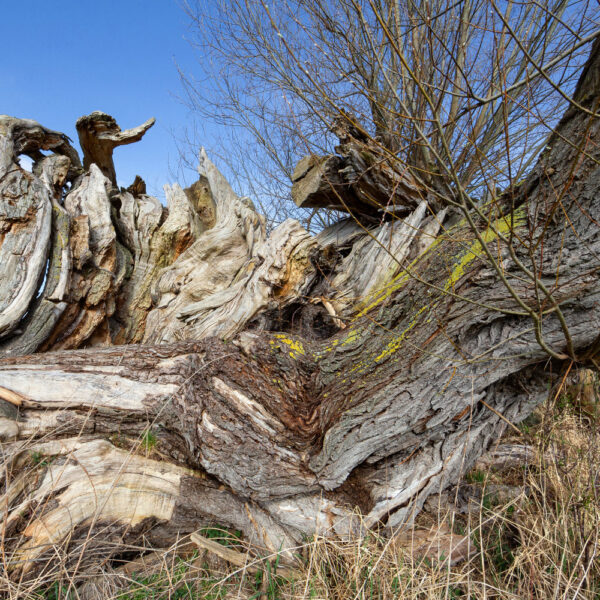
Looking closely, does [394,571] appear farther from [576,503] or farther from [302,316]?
[302,316]

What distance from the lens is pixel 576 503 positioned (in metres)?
2.09

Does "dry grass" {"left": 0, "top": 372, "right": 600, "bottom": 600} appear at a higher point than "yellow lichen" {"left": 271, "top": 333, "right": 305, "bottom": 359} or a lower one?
lower

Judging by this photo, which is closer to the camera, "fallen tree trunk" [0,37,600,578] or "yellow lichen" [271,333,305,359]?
Answer: "fallen tree trunk" [0,37,600,578]

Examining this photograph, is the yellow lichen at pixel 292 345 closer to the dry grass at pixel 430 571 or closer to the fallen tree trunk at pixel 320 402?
the fallen tree trunk at pixel 320 402

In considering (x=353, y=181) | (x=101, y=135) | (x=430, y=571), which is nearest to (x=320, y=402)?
(x=430, y=571)

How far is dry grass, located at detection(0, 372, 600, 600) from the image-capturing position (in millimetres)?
1840

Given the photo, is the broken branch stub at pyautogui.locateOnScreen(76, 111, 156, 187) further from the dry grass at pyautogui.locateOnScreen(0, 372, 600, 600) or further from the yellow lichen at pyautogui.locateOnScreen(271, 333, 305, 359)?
the dry grass at pyautogui.locateOnScreen(0, 372, 600, 600)

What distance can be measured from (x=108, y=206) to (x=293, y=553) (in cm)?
473

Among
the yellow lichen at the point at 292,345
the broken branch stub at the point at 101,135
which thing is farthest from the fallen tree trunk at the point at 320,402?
the broken branch stub at the point at 101,135

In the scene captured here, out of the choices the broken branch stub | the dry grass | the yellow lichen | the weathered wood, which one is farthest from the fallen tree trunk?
the broken branch stub

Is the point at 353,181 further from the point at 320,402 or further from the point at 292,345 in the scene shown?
the point at 320,402

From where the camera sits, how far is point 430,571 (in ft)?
6.37

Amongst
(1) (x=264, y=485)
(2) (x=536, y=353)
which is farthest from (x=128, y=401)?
(2) (x=536, y=353)

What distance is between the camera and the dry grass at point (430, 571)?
6.04 feet
